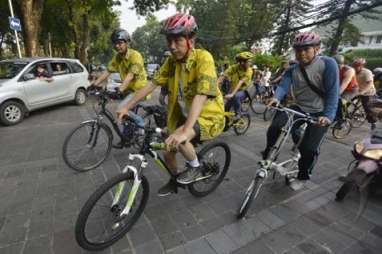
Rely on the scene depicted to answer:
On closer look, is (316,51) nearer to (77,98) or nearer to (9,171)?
(9,171)

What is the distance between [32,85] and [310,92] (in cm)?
688

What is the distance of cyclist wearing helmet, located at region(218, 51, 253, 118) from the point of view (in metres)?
5.05

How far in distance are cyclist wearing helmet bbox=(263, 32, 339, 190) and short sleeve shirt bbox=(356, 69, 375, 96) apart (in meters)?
3.81

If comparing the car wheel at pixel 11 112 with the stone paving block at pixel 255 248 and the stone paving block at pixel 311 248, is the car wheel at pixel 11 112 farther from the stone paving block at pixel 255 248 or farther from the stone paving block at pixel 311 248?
the stone paving block at pixel 311 248

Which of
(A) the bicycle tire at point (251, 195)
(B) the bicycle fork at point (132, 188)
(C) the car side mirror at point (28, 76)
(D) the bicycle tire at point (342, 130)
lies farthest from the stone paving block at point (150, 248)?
(C) the car side mirror at point (28, 76)

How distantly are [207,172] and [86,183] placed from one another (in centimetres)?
172

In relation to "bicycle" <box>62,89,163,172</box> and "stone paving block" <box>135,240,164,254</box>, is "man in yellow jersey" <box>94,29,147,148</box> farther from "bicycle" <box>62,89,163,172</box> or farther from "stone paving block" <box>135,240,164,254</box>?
"stone paving block" <box>135,240,164,254</box>

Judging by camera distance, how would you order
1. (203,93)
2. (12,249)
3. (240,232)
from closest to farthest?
1. (203,93)
2. (12,249)
3. (240,232)

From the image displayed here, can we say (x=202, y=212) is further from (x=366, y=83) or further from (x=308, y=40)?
(x=366, y=83)

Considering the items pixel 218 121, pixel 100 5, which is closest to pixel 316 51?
pixel 218 121

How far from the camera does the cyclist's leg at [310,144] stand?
2897 mm

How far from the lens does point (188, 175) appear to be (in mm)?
2717

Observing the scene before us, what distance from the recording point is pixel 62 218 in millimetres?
2635

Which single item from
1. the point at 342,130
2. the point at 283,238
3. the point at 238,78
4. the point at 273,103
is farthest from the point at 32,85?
the point at 342,130
